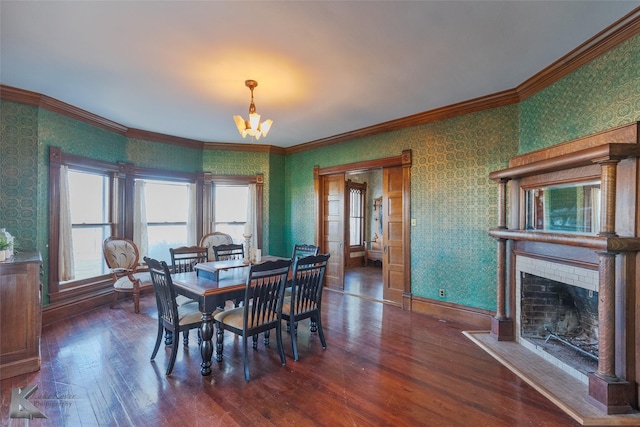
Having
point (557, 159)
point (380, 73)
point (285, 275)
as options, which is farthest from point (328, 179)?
point (557, 159)

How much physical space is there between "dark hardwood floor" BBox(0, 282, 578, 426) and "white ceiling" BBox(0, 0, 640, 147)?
2.58 m

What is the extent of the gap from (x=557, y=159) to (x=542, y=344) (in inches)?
73.8

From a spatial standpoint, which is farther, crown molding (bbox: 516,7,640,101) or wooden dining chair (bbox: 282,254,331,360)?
wooden dining chair (bbox: 282,254,331,360)

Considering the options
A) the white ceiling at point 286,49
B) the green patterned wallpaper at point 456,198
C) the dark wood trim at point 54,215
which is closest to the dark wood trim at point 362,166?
the green patterned wallpaper at point 456,198

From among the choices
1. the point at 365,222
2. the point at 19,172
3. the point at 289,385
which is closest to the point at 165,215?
the point at 19,172

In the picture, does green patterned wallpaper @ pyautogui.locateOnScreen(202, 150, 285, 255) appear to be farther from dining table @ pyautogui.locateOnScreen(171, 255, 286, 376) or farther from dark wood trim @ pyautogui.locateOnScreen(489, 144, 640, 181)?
dark wood trim @ pyautogui.locateOnScreen(489, 144, 640, 181)

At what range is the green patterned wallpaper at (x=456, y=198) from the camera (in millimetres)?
3693

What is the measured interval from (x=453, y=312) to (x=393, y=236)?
138cm

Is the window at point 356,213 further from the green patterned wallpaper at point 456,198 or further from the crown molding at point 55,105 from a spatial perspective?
the crown molding at point 55,105

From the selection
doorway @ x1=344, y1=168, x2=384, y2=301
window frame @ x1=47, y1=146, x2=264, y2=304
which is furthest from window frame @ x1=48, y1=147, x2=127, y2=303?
doorway @ x1=344, y1=168, x2=384, y2=301

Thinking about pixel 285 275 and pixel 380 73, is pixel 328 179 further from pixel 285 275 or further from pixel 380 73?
pixel 285 275

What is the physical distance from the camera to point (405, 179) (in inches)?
177

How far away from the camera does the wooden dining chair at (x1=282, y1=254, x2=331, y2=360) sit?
113 inches

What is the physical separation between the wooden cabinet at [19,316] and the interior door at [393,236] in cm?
420
